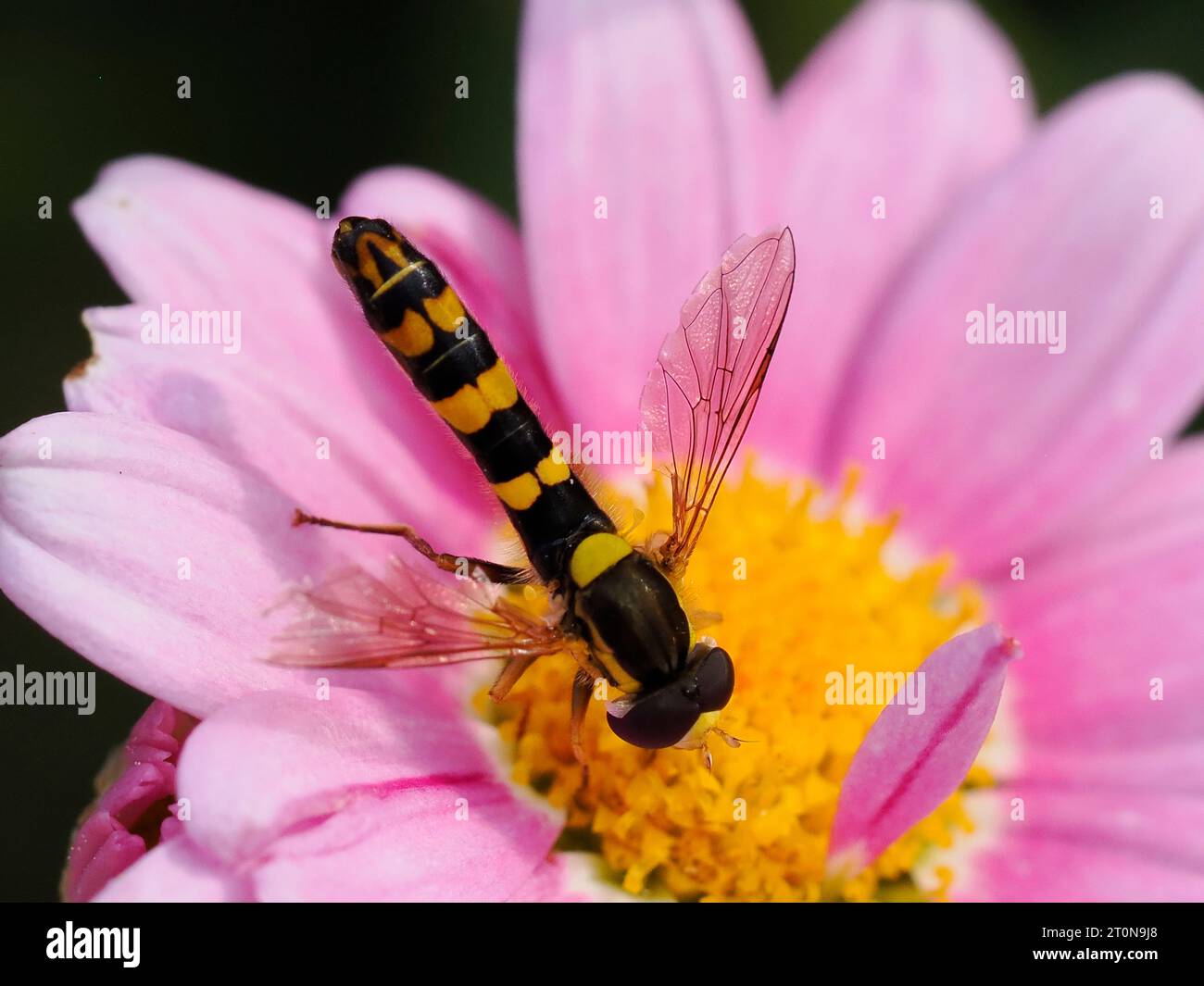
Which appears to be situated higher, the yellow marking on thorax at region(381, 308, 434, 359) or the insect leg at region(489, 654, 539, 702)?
the yellow marking on thorax at region(381, 308, 434, 359)

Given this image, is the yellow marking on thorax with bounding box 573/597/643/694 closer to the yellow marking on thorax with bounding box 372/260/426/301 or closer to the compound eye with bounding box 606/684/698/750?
the compound eye with bounding box 606/684/698/750

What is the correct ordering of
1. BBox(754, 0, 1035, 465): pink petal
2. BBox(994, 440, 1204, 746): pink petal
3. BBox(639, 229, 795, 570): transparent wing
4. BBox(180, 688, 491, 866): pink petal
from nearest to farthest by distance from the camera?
BBox(180, 688, 491, 866): pink petal, BBox(639, 229, 795, 570): transparent wing, BBox(994, 440, 1204, 746): pink petal, BBox(754, 0, 1035, 465): pink petal

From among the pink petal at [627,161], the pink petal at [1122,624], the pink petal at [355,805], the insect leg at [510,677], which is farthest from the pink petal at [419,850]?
the pink petal at [1122,624]

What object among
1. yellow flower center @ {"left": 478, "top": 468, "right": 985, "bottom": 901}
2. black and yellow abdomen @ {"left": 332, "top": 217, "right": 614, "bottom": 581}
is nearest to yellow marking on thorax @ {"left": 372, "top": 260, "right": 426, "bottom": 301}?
black and yellow abdomen @ {"left": 332, "top": 217, "right": 614, "bottom": 581}

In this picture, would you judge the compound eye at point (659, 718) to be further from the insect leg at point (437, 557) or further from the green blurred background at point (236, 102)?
the green blurred background at point (236, 102)

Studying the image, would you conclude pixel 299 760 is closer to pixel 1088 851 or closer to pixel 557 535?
pixel 557 535


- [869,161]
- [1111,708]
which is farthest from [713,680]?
[869,161]
